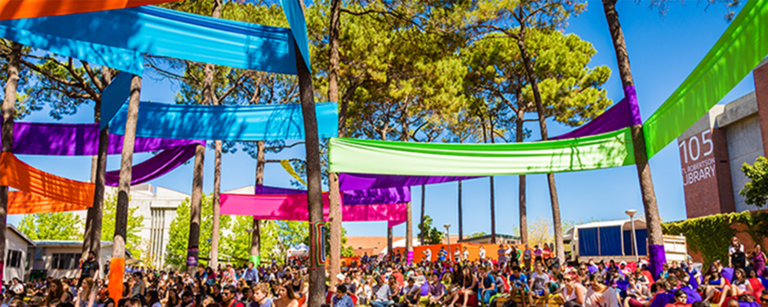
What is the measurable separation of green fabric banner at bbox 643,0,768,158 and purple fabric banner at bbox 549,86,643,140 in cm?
30

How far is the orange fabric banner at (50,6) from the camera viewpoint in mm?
5020

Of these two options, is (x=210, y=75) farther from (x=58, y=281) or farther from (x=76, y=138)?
(x=58, y=281)

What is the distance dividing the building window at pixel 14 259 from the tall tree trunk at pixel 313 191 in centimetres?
2377

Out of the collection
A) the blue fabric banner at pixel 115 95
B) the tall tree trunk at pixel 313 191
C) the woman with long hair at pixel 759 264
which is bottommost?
the woman with long hair at pixel 759 264

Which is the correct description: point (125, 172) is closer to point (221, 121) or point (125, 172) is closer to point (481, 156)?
point (221, 121)

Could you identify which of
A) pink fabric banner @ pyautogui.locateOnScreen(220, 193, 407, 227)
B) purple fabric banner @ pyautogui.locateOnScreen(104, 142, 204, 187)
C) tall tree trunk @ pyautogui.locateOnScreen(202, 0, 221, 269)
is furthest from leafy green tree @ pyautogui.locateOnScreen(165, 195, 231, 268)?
purple fabric banner @ pyautogui.locateOnScreen(104, 142, 204, 187)

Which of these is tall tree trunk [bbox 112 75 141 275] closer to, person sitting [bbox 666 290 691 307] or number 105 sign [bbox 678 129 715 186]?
person sitting [bbox 666 290 691 307]

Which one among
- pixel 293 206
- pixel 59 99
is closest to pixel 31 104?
pixel 59 99

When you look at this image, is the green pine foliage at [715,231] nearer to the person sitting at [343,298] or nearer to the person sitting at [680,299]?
the person sitting at [680,299]

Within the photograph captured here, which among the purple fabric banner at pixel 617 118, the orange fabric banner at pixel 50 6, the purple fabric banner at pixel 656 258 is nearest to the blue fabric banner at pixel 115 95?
the orange fabric banner at pixel 50 6

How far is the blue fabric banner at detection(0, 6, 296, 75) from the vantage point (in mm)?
8766

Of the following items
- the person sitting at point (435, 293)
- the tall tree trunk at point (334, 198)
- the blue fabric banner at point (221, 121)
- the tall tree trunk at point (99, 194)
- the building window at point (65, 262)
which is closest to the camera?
the tall tree trunk at point (334, 198)

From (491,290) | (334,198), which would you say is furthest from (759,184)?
(334,198)

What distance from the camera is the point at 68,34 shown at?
8586mm
